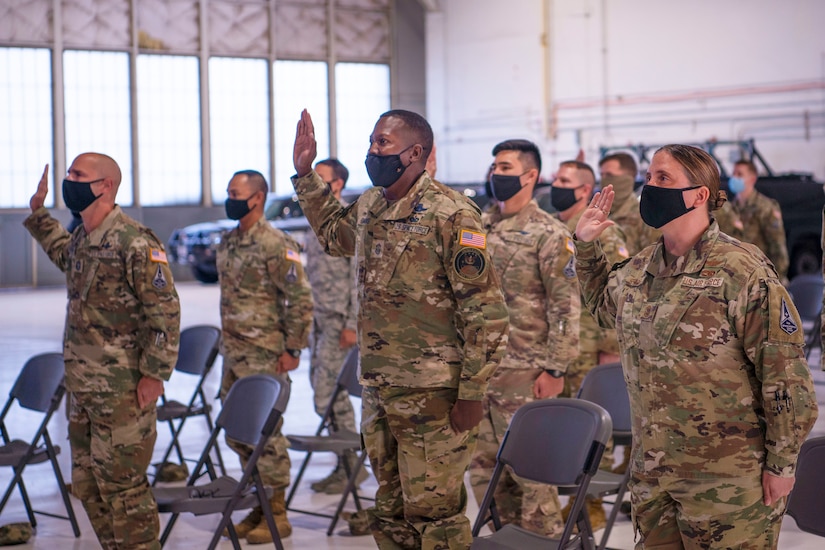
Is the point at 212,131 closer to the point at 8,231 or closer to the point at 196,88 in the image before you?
the point at 196,88

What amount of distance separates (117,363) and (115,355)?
1.3 inches

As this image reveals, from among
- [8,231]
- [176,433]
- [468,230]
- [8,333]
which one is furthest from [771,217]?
[8,231]

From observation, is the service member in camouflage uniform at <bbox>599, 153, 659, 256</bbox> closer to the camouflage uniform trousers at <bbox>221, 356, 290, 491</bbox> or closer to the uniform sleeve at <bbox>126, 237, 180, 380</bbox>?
the camouflage uniform trousers at <bbox>221, 356, 290, 491</bbox>

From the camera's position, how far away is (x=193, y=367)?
6.23 m

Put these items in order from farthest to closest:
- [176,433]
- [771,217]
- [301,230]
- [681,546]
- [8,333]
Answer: [301,230] → [8,333] → [771,217] → [176,433] → [681,546]

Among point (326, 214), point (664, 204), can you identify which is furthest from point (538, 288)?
point (664, 204)

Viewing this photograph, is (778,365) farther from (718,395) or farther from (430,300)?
(430,300)

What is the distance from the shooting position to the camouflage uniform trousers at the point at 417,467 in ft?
11.2

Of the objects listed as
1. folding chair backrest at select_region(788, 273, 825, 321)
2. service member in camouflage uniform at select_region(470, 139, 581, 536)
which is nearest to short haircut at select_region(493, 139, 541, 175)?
service member in camouflage uniform at select_region(470, 139, 581, 536)

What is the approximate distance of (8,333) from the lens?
1266cm

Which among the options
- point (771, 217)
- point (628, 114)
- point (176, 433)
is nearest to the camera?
point (176, 433)

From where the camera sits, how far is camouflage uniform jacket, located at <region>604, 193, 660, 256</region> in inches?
271

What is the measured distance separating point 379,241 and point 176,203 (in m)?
17.3

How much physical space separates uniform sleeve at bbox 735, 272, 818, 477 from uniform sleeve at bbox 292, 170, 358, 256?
153cm
